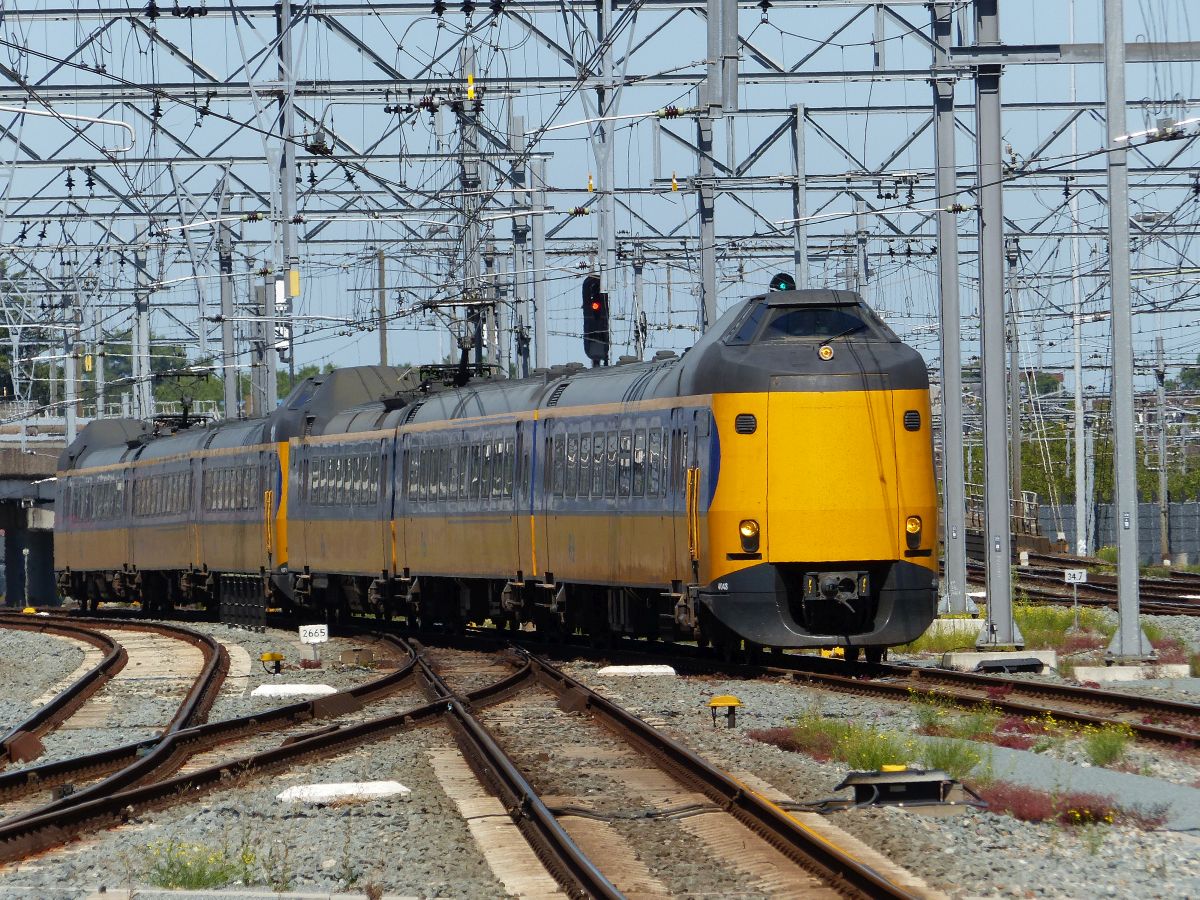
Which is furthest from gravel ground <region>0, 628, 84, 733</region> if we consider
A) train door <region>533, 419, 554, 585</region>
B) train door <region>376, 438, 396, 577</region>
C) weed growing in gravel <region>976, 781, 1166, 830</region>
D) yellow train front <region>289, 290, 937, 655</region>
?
weed growing in gravel <region>976, 781, 1166, 830</region>

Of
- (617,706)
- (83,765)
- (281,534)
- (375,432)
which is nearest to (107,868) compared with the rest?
(83,765)

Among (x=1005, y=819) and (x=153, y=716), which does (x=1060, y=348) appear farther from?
(x=1005, y=819)

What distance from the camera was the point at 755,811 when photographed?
33.0ft

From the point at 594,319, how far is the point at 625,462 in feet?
28.9

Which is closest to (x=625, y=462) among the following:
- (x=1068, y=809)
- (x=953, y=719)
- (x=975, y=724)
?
(x=953, y=719)

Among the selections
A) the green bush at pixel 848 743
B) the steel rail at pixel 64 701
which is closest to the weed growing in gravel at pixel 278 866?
the green bush at pixel 848 743

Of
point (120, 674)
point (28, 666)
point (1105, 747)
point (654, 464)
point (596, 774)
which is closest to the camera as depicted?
point (1105, 747)

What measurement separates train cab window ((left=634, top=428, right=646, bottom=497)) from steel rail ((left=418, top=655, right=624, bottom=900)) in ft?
14.9

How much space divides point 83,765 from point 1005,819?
6.45 m

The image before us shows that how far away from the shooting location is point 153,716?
57.9 ft

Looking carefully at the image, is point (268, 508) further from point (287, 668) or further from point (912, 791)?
point (912, 791)

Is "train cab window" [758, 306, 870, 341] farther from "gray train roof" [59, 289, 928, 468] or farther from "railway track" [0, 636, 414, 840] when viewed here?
"railway track" [0, 636, 414, 840]

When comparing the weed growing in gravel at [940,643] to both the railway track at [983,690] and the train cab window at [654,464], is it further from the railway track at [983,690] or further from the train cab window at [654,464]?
the train cab window at [654,464]

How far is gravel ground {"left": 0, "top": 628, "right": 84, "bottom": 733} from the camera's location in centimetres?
1900
